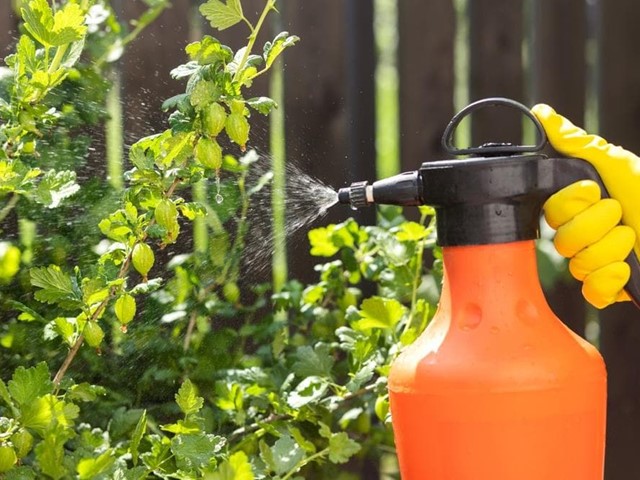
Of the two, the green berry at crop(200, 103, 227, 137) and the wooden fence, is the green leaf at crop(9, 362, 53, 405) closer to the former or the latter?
the green berry at crop(200, 103, 227, 137)

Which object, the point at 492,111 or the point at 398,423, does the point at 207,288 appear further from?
the point at 492,111

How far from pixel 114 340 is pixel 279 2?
43.5 inches

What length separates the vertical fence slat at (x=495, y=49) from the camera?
8.22 ft

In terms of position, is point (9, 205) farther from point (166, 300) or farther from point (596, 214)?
point (596, 214)

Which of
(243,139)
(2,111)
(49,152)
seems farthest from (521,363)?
(49,152)

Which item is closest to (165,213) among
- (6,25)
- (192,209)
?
(192,209)

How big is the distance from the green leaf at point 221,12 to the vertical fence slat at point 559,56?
1566 millimetres

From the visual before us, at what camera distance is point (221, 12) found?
105 centimetres

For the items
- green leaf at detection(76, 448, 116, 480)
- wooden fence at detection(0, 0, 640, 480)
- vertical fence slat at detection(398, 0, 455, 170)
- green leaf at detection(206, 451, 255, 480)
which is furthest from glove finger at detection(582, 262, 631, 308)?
vertical fence slat at detection(398, 0, 455, 170)

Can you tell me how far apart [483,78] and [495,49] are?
0.23 ft

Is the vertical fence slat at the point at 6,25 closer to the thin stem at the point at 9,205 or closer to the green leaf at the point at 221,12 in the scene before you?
the thin stem at the point at 9,205

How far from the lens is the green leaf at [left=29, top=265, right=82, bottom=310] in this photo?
1.09 metres

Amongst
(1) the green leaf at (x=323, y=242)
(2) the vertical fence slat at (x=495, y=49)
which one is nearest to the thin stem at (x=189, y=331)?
(1) the green leaf at (x=323, y=242)

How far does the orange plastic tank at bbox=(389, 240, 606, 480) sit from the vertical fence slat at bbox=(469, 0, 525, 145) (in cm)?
138
